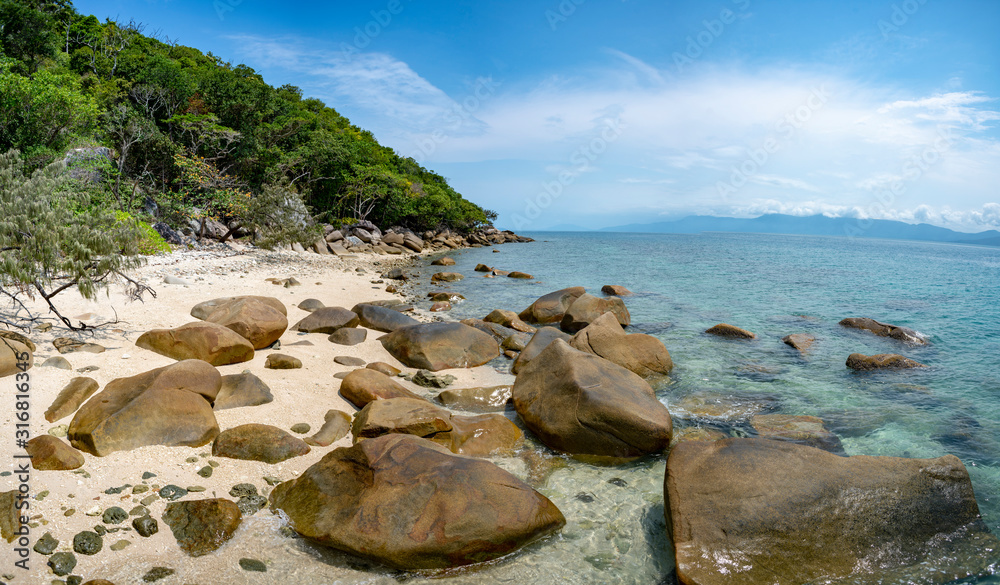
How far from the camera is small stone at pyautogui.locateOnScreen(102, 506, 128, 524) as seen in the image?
13.1 feet

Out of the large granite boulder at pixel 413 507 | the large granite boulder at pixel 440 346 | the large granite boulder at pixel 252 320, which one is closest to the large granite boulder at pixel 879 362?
the large granite boulder at pixel 440 346

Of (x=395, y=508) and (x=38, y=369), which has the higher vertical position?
(x=38, y=369)

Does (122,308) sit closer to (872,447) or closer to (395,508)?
(395,508)

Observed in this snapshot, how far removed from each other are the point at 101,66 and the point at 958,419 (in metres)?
48.9

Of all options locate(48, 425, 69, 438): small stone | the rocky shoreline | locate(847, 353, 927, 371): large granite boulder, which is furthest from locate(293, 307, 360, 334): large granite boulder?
locate(847, 353, 927, 371): large granite boulder

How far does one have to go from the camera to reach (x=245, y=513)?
4.44 m

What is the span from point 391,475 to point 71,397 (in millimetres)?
4065

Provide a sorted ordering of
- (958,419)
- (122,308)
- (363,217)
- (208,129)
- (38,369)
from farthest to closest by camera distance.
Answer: (363,217)
(208,129)
(122,308)
(958,419)
(38,369)

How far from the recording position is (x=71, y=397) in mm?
5449

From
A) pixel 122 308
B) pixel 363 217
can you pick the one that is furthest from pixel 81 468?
pixel 363 217

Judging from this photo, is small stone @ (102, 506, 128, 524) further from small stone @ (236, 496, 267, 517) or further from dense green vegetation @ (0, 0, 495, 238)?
dense green vegetation @ (0, 0, 495, 238)

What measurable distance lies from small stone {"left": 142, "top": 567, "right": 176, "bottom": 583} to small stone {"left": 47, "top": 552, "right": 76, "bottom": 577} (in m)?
0.51

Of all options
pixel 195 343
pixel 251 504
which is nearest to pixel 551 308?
pixel 195 343

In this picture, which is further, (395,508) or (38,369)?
(38,369)
